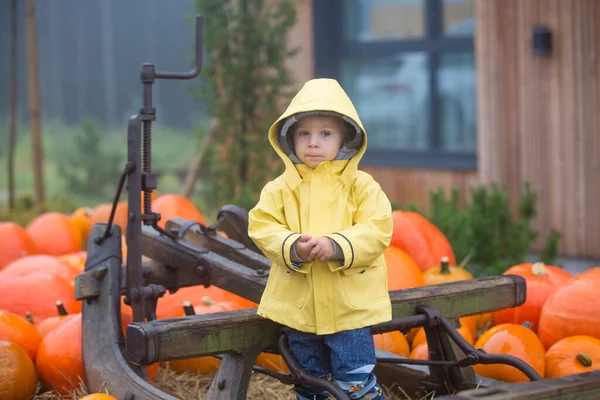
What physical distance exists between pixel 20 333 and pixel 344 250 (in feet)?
5.81

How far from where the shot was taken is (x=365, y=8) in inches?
354

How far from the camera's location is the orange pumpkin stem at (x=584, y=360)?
3.48 meters

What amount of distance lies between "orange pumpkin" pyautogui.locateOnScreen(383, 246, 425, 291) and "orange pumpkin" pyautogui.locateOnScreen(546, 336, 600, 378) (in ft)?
2.84

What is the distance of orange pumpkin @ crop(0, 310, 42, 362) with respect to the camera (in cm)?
379

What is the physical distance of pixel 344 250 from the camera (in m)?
2.68

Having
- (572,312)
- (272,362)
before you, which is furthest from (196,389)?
(572,312)

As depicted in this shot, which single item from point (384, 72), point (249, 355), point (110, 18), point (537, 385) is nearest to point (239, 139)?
point (384, 72)

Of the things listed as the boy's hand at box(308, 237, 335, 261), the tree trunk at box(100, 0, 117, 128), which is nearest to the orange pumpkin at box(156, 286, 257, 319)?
the boy's hand at box(308, 237, 335, 261)

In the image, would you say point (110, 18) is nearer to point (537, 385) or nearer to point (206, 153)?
point (206, 153)

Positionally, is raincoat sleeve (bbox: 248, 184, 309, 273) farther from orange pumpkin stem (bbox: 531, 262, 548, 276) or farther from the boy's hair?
orange pumpkin stem (bbox: 531, 262, 548, 276)

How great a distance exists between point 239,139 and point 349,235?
16.2ft

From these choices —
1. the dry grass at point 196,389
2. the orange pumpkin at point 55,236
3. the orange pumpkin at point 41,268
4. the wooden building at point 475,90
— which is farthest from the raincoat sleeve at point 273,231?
the wooden building at point 475,90

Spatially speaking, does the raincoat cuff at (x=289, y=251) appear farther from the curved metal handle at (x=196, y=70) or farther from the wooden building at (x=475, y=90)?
the wooden building at (x=475, y=90)

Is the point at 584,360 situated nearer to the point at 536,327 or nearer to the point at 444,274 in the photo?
the point at 536,327
